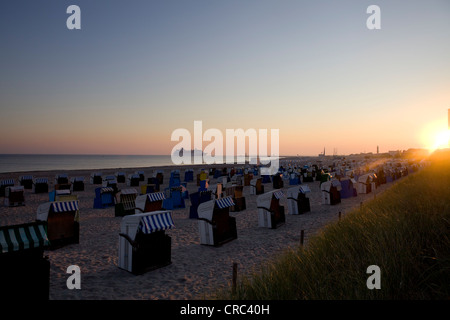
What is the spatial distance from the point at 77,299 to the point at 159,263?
8.02ft

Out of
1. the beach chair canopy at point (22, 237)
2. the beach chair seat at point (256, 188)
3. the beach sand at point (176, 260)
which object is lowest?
the beach sand at point (176, 260)

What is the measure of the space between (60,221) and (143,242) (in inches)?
176

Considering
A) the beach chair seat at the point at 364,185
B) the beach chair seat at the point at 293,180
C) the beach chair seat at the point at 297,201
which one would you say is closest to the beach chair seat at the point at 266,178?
the beach chair seat at the point at 293,180

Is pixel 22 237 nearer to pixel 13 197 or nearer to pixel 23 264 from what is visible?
pixel 23 264

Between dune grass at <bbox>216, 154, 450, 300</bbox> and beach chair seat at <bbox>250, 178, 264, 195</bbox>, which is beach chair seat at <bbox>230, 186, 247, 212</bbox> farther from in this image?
dune grass at <bbox>216, 154, 450, 300</bbox>

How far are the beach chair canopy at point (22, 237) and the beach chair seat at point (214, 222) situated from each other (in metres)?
5.69

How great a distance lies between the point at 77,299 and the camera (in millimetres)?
6141

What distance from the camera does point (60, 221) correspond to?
10.2 m

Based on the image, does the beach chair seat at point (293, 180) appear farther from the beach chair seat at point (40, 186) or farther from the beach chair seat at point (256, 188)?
the beach chair seat at point (40, 186)

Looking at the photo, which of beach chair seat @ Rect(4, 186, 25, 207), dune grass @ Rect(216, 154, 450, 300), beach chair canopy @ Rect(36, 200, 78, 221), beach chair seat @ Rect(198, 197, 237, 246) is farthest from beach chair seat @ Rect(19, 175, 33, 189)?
dune grass @ Rect(216, 154, 450, 300)

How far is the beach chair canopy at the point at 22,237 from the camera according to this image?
16.2 feet
